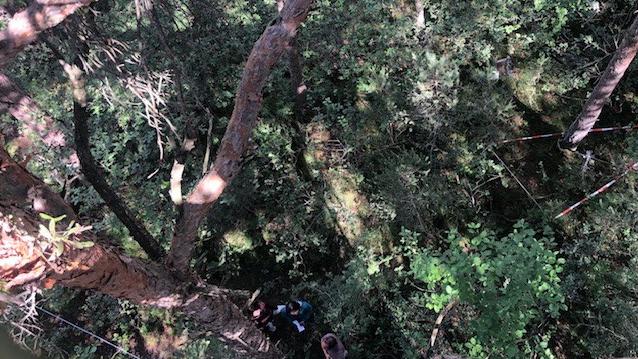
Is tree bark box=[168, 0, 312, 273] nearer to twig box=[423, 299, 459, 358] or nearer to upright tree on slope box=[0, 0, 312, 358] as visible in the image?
upright tree on slope box=[0, 0, 312, 358]

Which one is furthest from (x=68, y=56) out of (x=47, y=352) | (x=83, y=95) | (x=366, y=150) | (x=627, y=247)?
(x=627, y=247)

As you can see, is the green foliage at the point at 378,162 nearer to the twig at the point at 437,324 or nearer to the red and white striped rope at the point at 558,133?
the red and white striped rope at the point at 558,133

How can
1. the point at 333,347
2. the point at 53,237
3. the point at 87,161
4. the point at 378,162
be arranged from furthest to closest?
the point at 378,162
the point at 333,347
the point at 87,161
the point at 53,237

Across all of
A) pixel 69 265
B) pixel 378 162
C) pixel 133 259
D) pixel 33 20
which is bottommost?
pixel 378 162

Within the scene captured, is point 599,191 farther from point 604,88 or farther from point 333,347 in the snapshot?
point 333,347

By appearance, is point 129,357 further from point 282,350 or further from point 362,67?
point 362,67

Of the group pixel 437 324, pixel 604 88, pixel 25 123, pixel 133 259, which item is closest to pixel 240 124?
pixel 133 259
